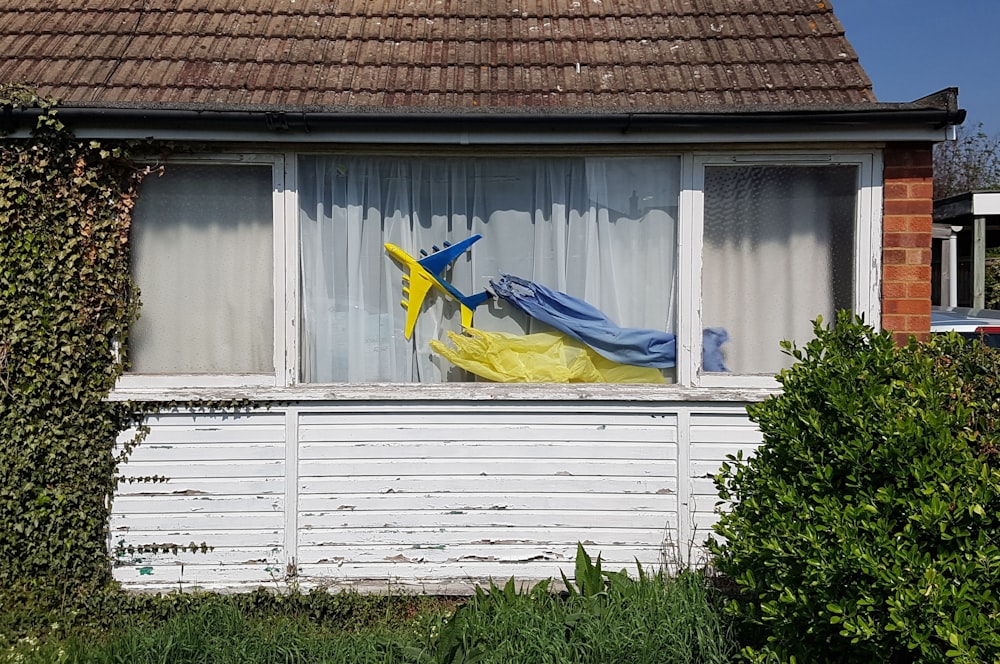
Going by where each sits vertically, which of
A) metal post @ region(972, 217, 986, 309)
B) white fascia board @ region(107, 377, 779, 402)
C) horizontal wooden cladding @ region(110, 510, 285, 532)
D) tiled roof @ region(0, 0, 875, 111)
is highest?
tiled roof @ region(0, 0, 875, 111)

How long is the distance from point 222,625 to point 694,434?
2681 millimetres

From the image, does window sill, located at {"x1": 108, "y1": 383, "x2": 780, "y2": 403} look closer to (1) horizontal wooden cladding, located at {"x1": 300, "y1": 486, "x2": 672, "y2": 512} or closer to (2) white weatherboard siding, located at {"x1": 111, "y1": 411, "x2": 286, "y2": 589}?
(2) white weatherboard siding, located at {"x1": 111, "y1": 411, "x2": 286, "y2": 589}

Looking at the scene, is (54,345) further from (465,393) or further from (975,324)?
(975,324)

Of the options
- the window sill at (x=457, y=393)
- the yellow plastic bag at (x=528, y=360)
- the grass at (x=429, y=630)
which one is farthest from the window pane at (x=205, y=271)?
the grass at (x=429, y=630)

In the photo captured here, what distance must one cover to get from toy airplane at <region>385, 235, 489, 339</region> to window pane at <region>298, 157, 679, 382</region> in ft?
0.14

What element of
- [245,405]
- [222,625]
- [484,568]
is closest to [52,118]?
[245,405]

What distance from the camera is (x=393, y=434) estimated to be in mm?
4188

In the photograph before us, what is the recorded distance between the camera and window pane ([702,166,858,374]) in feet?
13.9

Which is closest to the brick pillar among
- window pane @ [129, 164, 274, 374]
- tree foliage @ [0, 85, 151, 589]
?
window pane @ [129, 164, 274, 374]

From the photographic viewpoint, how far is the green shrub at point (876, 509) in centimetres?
246

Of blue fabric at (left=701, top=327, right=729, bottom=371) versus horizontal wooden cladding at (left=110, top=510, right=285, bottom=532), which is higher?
blue fabric at (left=701, top=327, right=729, bottom=371)

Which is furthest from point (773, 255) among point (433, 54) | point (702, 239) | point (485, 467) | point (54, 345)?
point (54, 345)

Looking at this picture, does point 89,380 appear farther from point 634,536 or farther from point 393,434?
point 634,536

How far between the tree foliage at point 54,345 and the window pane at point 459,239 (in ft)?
3.59
